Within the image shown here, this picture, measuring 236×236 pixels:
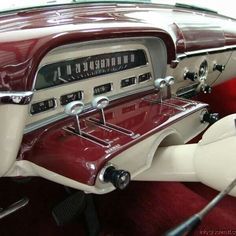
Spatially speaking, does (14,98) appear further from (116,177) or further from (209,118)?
(209,118)

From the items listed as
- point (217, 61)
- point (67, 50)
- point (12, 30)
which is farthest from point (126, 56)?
point (217, 61)

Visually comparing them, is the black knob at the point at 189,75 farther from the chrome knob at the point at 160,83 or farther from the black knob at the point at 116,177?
the black knob at the point at 116,177

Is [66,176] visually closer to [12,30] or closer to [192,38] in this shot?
[12,30]

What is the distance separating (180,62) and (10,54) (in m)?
0.73

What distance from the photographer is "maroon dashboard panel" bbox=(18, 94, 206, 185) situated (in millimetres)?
760

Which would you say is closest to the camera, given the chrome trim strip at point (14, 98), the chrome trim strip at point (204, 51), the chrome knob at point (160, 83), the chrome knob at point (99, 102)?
the chrome trim strip at point (14, 98)

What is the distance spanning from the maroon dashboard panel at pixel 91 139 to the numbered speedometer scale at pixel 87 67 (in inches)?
4.6

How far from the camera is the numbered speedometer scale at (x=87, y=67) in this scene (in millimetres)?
896

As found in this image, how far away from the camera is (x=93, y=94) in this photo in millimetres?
1042

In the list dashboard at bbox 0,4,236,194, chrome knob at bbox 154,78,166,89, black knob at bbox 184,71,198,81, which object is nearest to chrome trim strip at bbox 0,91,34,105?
dashboard at bbox 0,4,236,194

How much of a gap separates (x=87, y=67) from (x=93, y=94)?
0.09 metres

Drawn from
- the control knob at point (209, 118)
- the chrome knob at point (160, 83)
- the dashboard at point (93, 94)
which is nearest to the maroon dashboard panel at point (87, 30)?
the dashboard at point (93, 94)

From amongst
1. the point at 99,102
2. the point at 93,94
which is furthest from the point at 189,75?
the point at 99,102

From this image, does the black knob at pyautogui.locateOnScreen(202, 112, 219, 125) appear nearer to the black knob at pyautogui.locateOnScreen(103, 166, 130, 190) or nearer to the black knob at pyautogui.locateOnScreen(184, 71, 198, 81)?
the black knob at pyautogui.locateOnScreen(184, 71, 198, 81)
